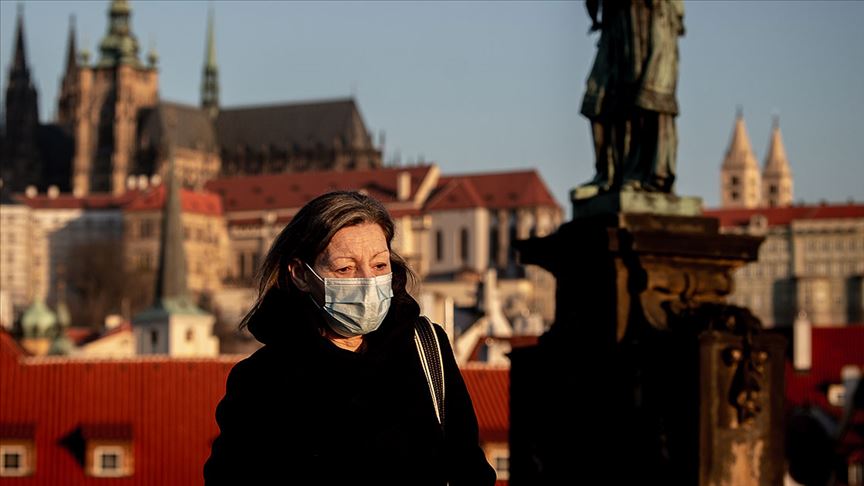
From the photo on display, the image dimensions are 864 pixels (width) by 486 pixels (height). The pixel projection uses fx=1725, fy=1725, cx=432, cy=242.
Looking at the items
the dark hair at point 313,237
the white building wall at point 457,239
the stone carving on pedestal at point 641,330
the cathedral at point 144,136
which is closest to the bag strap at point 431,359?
the dark hair at point 313,237

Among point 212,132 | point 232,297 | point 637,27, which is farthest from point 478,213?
point 637,27

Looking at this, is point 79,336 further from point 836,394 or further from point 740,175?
point 740,175

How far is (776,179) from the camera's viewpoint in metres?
148

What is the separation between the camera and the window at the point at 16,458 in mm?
21516

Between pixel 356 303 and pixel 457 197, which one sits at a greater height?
pixel 457 197

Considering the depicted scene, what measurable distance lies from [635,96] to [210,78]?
153768mm

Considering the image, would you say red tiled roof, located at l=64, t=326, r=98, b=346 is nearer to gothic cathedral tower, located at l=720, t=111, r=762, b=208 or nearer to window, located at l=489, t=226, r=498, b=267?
window, located at l=489, t=226, r=498, b=267

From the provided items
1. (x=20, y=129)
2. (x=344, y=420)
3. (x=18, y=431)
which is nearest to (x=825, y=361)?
(x=18, y=431)

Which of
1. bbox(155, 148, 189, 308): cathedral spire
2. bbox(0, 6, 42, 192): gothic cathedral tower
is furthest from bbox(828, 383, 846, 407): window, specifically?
bbox(0, 6, 42, 192): gothic cathedral tower

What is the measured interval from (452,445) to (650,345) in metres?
2.89

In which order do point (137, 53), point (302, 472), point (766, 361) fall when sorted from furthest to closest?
1. point (137, 53)
2. point (766, 361)
3. point (302, 472)

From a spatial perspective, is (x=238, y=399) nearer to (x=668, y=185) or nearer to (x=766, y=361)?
(x=766, y=361)

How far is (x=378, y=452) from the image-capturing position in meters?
Result: 3.18

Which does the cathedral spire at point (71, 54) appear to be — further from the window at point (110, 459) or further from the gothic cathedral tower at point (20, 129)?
the window at point (110, 459)
